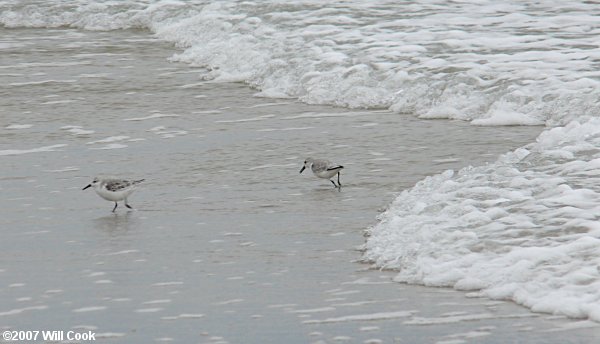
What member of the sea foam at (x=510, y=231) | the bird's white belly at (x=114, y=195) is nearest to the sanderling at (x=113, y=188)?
the bird's white belly at (x=114, y=195)

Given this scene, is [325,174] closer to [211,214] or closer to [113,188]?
[211,214]

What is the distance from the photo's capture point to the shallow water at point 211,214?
20.4 ft

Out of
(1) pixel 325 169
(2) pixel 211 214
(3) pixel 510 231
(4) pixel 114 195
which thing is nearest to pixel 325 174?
(1) pixel 325 169

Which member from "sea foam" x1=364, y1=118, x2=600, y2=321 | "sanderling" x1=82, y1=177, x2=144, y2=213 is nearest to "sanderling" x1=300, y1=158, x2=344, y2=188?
"sea foam" x1=364, y1=118, x2=600, y2=321

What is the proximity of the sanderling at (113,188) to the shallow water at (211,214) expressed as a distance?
0.16m

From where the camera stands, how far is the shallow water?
20.4ft

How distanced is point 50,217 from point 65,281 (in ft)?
6.07

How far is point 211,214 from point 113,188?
2.70 feet

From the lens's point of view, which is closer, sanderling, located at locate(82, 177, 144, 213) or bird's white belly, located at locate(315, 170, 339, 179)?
sanderling, located at locate(82, 177, 144, 213)

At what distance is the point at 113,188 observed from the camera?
9.08 meters

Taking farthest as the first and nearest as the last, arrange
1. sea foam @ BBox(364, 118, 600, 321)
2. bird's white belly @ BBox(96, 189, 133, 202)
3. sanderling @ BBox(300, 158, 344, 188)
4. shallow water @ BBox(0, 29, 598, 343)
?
sanderling @ BBox(300, 158, 344, 188), bird's white belly @ BBox(96, 189, 133, 202), sea foam @ BBox(364, 118, 600, 321), shallow water @ BBox(0, 29, 598, 343)

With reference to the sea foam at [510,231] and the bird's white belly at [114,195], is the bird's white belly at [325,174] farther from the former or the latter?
the bird's white belly at [114,195]

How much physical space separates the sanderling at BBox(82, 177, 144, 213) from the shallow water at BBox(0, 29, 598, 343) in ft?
0.51

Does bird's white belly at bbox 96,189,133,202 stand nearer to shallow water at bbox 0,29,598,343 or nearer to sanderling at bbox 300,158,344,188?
shallow water at bbox 0,29,598,343
